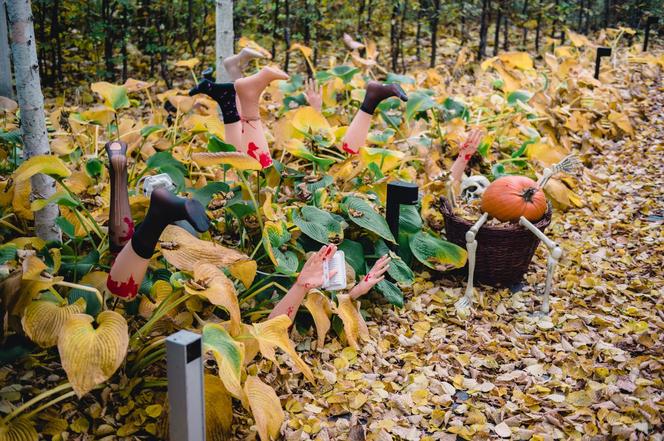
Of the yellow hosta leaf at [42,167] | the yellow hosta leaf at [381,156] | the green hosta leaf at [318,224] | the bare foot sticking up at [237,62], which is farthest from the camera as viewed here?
the bare foot sticking up at [237,62]

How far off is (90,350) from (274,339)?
458 millimetres

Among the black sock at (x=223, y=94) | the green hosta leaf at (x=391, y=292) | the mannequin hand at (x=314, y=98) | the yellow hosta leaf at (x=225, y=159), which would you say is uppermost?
the black sock at (x=223, y=94)

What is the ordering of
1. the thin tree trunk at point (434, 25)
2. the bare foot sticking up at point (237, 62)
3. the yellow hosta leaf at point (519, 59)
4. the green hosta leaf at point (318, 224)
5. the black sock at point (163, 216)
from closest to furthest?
the black sock at point (163, 216), the green hosta leaf at point (318, 224), the bare foot sticking up at point (237, 62), the yellow hosta leaf at point (519, 59), the thin tree trunk at point (434, 25)

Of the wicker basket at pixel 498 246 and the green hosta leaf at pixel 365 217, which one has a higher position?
the green hosta leaf at pixel 365 217

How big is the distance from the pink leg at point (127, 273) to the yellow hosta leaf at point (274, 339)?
1.17 feet

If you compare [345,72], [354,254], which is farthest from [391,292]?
[345,72]

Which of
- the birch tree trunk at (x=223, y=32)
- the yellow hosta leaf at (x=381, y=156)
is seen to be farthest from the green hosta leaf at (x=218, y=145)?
the birch tree trunk at (x=223, y=32)

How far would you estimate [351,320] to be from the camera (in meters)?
2.07

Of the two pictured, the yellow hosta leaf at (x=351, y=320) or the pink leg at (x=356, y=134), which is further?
the pink leg at (x=356, y=134)

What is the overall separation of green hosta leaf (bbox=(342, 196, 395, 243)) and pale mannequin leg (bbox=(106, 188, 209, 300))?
2.74 ft

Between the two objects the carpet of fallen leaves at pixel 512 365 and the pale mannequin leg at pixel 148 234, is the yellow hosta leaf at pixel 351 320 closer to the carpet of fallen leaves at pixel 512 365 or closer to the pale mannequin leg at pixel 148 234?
the carpet of fallen leaves at pixel 512 365

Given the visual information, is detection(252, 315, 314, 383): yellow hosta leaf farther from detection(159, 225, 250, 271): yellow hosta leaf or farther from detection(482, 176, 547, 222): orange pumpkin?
detection(482, 176, 547, 222): orange pumpkin

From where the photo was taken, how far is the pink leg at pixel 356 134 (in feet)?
9.10

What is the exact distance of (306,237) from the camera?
91.4 inches
